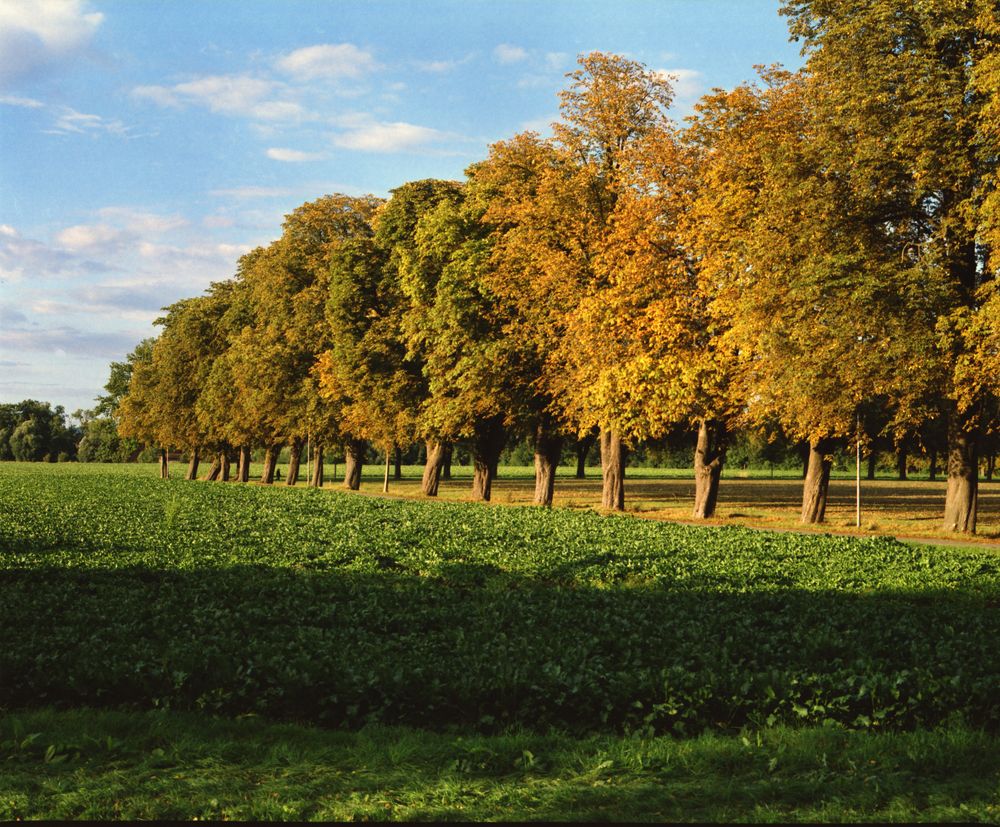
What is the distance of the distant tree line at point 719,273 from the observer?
24953 mm

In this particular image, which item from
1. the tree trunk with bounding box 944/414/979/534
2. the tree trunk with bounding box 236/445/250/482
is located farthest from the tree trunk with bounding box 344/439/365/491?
the tree trunk with bounding box 944/414/979/534

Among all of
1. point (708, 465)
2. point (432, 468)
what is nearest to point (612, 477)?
point (708, 465)

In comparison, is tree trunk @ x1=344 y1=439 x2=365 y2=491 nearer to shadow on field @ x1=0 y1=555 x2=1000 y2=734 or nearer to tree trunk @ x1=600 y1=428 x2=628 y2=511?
tree trunk @ x1=600 y1=428 x2=628 y2=511

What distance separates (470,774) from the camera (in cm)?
715

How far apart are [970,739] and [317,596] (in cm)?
967

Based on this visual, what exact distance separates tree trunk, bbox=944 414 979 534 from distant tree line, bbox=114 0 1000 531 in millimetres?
82

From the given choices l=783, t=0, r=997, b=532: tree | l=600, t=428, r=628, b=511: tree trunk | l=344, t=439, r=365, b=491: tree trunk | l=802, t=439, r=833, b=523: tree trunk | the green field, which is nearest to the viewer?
the green field

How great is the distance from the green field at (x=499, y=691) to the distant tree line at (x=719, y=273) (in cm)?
974

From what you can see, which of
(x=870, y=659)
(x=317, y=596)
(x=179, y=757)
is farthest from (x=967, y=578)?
(x=179, y=757)

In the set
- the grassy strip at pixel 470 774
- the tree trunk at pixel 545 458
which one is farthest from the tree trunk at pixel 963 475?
the grassy strip at pixel 470 774

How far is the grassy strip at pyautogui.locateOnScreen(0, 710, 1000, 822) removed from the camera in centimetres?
640

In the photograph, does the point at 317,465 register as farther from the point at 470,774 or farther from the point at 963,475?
the point at 470,774

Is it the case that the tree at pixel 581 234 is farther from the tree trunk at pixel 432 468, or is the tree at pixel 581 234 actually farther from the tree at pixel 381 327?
the tree trunk at pixel 432 468

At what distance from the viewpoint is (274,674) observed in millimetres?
9656
